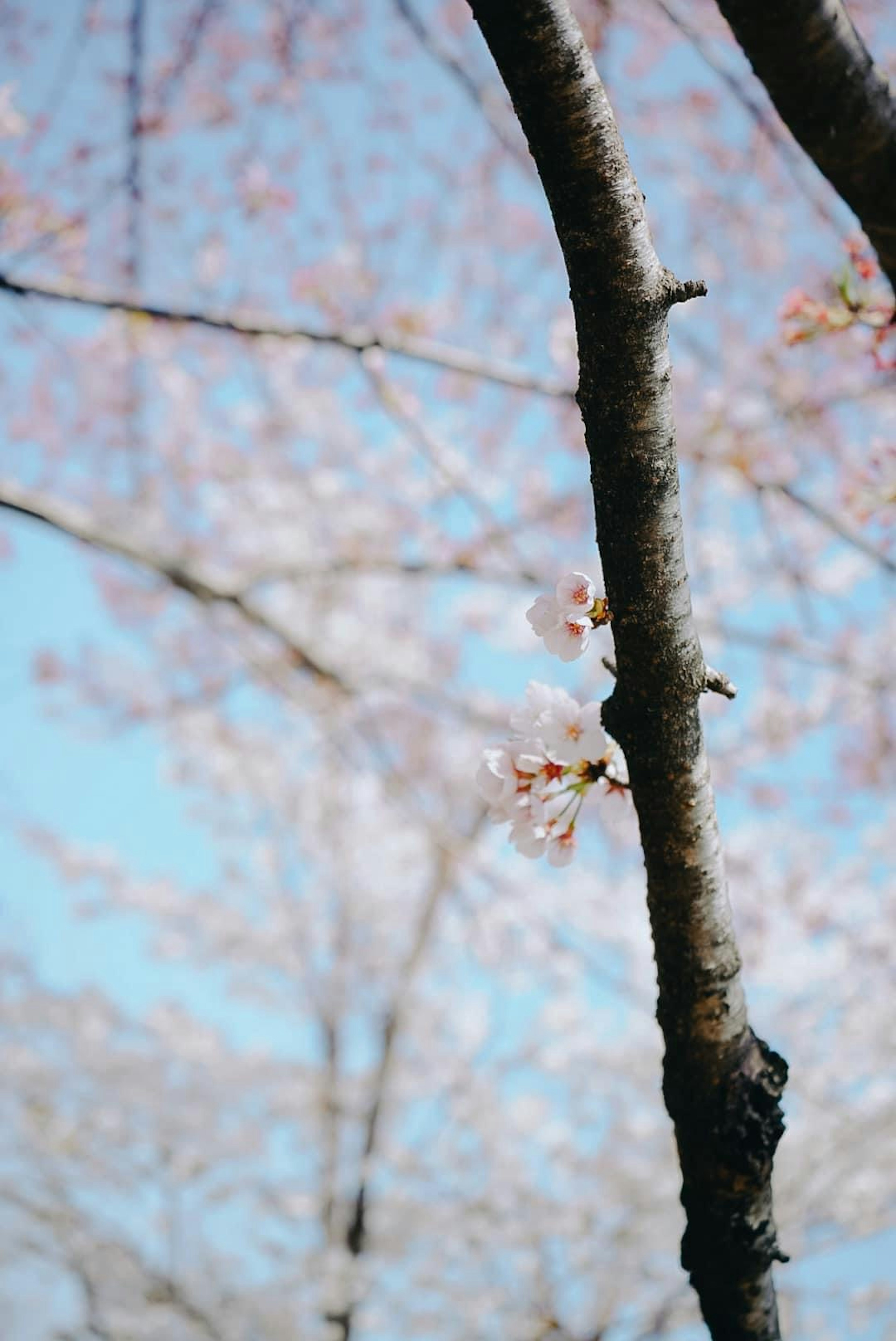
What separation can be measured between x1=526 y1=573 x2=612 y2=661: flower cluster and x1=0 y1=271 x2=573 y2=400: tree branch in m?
1.54

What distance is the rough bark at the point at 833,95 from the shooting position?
118 cm

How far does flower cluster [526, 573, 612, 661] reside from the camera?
1.00 metres

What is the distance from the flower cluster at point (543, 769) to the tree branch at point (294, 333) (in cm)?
150

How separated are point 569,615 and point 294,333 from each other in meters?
2.01

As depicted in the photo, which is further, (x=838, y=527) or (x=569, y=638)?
(x=838, y=527)

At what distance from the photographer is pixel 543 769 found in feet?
3.93

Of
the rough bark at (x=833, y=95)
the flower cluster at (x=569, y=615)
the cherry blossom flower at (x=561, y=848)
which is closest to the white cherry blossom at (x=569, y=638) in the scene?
the flower cluster at (x=569, y=615)

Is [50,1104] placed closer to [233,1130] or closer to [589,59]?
[233,1130]

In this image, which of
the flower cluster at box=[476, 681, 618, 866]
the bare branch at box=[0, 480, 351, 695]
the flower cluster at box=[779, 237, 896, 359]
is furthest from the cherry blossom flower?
the bare branch at box=[0, 480, 351, 695]

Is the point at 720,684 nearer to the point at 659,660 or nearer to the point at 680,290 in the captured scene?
the point at 659,660

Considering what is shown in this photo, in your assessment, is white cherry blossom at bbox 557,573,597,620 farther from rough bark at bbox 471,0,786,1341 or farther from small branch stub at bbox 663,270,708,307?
small branch stub at bbox 663,270,708,307

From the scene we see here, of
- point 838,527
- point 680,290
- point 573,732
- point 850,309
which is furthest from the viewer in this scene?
point 838,527

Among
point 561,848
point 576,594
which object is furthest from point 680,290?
point 561,848

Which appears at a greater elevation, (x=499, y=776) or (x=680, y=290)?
(x=680, y=290)
